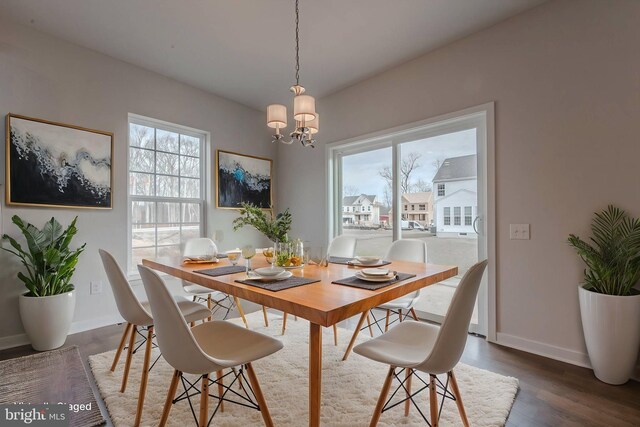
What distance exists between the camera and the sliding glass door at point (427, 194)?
9.52ft

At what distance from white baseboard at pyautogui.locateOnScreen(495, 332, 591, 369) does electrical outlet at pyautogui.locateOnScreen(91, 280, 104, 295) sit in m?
3.73

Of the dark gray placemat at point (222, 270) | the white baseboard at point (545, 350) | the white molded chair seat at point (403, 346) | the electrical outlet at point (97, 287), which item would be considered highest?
the dark gray placemat at point (222, 270)

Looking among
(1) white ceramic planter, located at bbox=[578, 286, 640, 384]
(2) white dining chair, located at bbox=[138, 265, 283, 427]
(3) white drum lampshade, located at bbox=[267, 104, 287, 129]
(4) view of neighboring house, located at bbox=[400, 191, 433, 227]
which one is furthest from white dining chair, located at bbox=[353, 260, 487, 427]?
(4) view of neighboring house, located at bbox=[400, 191, 433, 227]

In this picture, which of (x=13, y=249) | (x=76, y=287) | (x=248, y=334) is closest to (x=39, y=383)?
(x=76, y=287)

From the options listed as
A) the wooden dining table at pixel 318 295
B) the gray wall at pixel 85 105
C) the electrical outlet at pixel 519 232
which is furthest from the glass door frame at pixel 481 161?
the gray wall at pixel 85 105

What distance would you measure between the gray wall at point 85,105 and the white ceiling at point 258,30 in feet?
0.48

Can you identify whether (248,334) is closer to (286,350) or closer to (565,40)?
(286,350)

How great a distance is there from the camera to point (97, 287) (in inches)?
119

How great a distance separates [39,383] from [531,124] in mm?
3960

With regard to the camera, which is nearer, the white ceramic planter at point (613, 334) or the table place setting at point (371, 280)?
the table place setting at point (371, 280)

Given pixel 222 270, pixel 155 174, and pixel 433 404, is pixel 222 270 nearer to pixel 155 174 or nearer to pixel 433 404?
pixel 433 404

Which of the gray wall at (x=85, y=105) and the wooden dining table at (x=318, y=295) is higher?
the gray wall at (x=85, y=105)

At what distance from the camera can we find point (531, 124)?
2.46 metres

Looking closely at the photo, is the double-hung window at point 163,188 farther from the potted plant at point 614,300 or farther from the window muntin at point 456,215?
the potted plant at point 614,300
